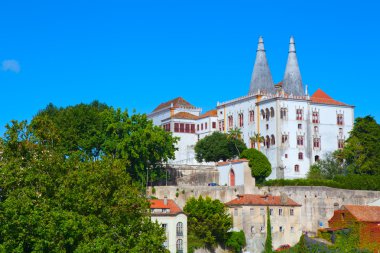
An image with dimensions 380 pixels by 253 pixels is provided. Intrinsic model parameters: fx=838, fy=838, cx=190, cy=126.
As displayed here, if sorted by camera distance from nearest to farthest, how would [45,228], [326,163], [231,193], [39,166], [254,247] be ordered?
[45,228]
[39,166]
[254,247]
[231,193]
[326,163]

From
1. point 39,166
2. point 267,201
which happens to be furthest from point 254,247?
point 39,166

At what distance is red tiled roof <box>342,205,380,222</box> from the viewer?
7881 cm

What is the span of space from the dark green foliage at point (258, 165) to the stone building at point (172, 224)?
56.7 feet

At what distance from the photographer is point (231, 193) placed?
83188 mm

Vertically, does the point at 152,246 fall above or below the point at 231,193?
below

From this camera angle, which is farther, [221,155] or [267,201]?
[221,155]

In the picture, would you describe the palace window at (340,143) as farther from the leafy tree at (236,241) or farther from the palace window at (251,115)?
the leafy tree at (236,241)

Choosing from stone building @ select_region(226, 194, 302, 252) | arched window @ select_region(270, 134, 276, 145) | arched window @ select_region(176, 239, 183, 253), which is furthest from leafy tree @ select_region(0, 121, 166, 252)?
arched window @ select_region(270, 134, 276, 145)

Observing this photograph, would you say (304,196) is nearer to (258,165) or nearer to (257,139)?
(258,165)

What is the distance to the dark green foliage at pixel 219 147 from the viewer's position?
102 metres

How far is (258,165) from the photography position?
91562 millimetres

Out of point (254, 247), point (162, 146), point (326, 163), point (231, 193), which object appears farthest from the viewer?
point (326, 163)

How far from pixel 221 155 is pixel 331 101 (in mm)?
15645

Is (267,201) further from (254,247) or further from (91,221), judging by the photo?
(91,221)
